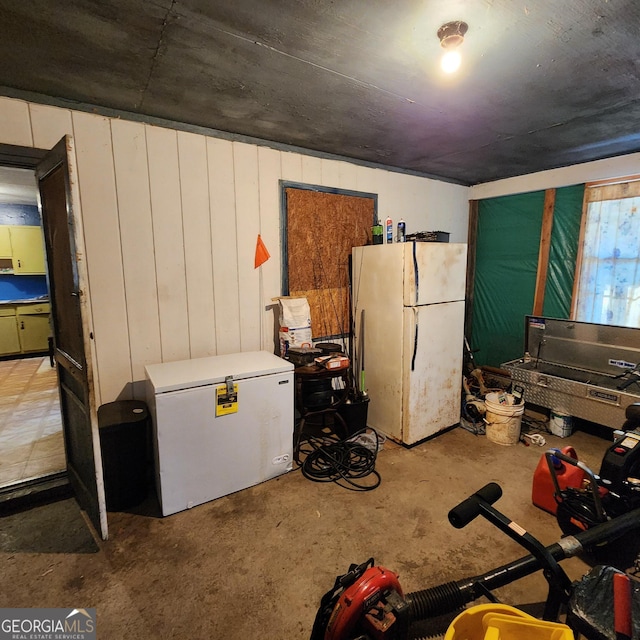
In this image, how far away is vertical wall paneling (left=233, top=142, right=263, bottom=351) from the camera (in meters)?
2.76

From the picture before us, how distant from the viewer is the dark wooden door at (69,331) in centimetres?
181

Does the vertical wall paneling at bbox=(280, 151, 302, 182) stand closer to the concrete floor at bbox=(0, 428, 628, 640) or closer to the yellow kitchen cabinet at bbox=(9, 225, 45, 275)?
the concrete floor at bbox=(0, 428, 628, 640)

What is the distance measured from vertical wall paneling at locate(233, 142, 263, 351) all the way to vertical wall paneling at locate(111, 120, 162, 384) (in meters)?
0.63

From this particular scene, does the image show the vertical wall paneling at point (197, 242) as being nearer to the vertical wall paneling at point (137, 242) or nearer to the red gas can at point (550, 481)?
the vertical wall paneling at point (137, 242)

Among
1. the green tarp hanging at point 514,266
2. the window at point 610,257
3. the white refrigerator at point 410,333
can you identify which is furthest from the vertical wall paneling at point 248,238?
the window at point 610,257

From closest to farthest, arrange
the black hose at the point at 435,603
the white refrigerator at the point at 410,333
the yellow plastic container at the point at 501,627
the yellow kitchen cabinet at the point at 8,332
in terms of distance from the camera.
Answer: the yellow plastic container at the point at 501,627 < the black hose at the point at 435,603 < the white refrigerator at the point at 410,333 < the yellow kitchen cabinet at the point at 8,332

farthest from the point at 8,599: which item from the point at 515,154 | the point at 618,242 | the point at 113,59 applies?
the point at 618,242

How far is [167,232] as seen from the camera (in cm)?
251

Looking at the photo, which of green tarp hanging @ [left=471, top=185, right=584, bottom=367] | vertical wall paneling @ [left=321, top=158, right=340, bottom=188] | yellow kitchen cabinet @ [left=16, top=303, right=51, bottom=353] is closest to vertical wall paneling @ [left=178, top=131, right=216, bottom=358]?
vertical wall paneling @ [left=321, top=158, right=340, bottom=188]

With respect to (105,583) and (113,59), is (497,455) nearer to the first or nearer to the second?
(105,583)

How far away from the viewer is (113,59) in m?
1.72

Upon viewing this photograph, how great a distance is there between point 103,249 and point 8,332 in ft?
16.1

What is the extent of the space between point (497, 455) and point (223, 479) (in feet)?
6.99

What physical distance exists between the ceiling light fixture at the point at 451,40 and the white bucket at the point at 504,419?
99.6 inches
